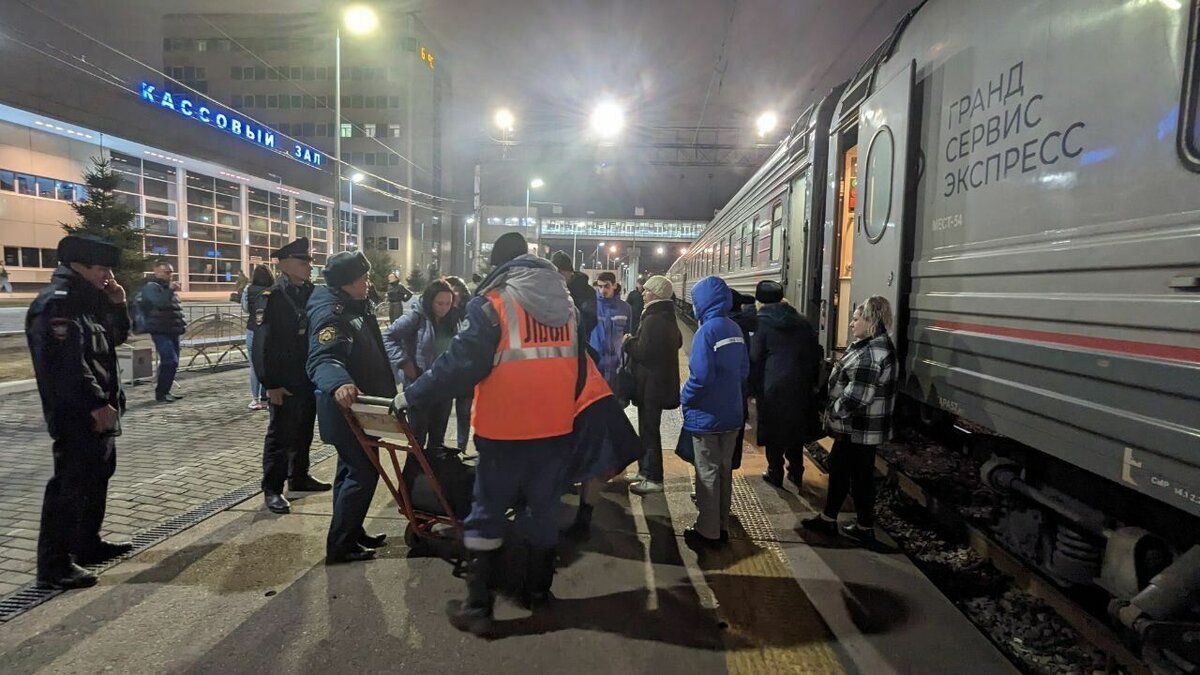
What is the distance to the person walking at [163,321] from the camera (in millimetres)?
8125

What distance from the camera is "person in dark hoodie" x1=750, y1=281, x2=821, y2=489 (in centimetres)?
474

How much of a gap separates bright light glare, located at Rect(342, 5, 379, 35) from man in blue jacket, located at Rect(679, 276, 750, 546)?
37.5ft

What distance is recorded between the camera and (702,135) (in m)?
23.6

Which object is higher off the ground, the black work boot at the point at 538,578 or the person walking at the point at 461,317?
the person walking at the point at 461,317

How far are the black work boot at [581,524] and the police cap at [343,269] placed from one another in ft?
6.88

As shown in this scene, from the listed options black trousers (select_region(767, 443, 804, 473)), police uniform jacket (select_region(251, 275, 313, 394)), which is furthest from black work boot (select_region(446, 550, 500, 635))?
black trousers (select_region(767, 443, 804, 473))

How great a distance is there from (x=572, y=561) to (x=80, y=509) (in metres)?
2.74

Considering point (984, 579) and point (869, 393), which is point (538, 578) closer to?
point (869, 393)

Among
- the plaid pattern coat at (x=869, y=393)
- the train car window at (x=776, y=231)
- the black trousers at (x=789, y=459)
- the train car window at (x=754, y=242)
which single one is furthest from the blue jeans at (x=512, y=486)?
the train car window at (x=754, y=242)

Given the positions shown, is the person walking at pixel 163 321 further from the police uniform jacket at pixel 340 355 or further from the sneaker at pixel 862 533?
the sneaker at pixel 862 533

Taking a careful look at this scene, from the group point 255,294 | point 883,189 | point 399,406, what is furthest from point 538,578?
point 255,294

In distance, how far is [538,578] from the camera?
325 centimetres

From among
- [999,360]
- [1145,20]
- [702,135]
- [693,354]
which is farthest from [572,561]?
[702,135]

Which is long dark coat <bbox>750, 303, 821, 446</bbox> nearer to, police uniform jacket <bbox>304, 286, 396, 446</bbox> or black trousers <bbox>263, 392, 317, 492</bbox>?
police uniform jacket <bbox>304, 286, 396, 446</bbox>
